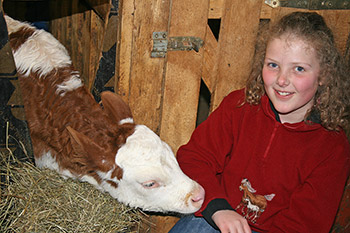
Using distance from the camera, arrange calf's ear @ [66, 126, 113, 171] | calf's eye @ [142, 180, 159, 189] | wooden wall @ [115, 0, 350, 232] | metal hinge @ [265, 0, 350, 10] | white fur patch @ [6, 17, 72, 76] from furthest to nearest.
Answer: metal hinge @ [265, 0, 350, 10] < white fur patch @ [6, 17, 72, 76] < wooden wall @ [115, 0, 350, 232] < calf's eye @ [142, 180, 159, 189] < calf's ear @ [66, 126, 113, 171]

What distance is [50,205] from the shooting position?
2408mm

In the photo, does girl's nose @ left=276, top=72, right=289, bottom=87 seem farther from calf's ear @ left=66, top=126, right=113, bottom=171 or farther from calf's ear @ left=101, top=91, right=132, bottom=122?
calf's ear @ left=66, top=126, right=113, bottom=171

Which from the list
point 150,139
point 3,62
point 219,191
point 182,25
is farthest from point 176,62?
point 3,62

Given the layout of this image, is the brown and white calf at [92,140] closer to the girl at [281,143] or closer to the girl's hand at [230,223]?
the girl's hand at [230,223]

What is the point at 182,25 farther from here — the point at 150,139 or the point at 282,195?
the point at 282,195

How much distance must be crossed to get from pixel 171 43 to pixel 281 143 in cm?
101

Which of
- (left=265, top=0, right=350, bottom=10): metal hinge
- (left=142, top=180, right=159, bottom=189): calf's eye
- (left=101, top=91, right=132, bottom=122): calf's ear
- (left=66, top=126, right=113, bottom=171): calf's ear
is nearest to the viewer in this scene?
(left=66, top=126, right=113, bottom=171): calf's ear

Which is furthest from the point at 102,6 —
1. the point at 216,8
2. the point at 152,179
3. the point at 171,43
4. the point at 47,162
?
the point at 152,179

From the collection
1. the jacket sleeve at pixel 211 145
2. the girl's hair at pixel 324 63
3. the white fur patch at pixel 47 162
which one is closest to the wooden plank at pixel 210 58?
the jacket sleeve at pixel 211 145

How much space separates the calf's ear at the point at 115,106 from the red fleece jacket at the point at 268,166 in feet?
1.71

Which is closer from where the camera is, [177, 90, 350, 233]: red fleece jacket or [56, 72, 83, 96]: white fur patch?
[177, 90, 350, 233]: red fleece jacket

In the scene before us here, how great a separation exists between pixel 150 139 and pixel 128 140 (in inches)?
5.2

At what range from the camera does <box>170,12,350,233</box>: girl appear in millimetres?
2287

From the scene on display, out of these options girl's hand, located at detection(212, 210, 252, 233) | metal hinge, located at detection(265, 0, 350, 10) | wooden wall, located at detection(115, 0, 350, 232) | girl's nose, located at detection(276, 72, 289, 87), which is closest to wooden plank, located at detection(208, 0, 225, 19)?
wooden wall, located at detection(115, 0, 350, 232)
